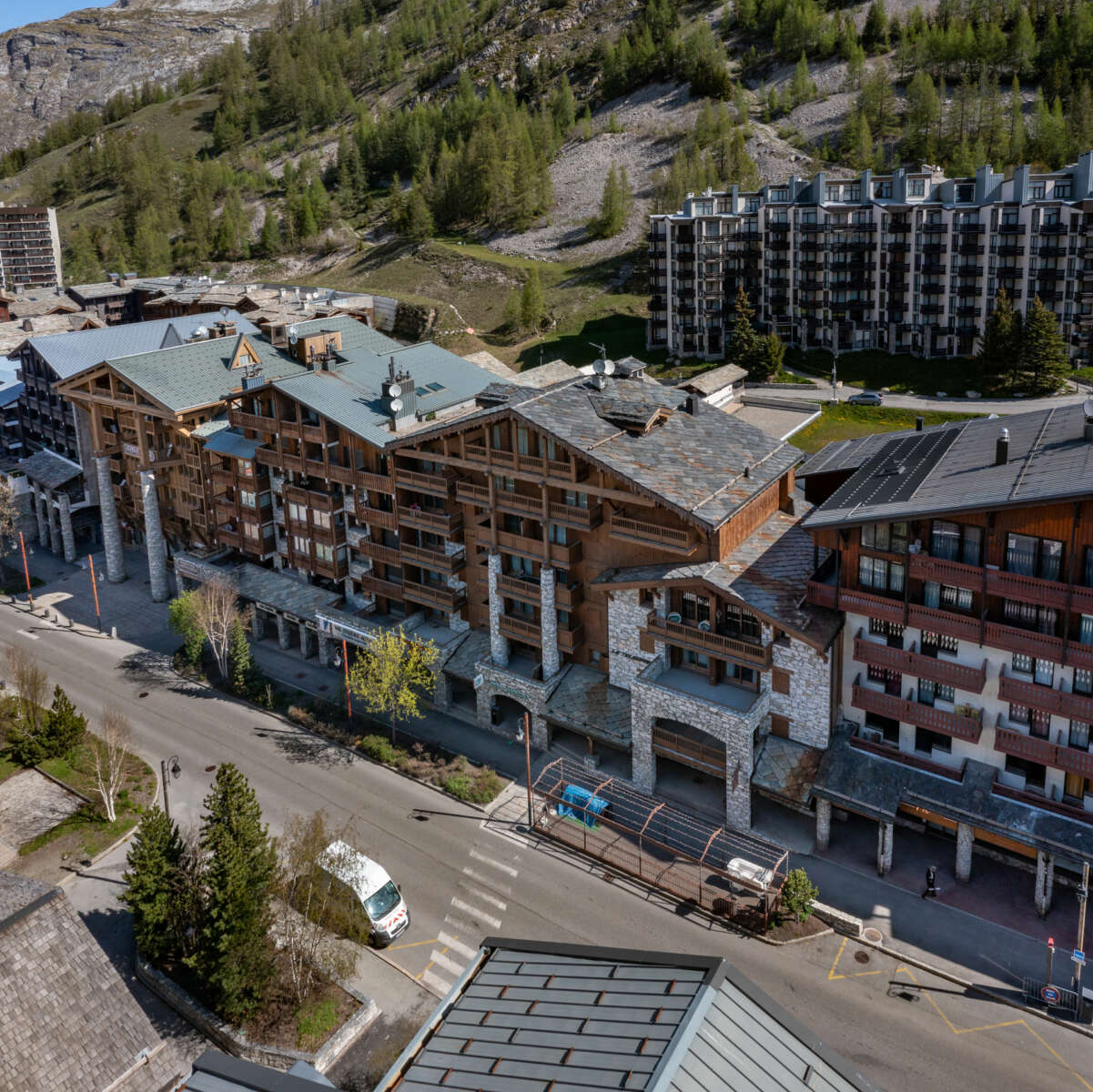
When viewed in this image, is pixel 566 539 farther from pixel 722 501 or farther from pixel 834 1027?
pixel 834 1027

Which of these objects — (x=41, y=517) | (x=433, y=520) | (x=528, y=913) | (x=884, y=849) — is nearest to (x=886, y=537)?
(x=884, y=849)

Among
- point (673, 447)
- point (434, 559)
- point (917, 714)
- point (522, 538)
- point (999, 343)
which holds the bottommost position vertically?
point (917, 714)

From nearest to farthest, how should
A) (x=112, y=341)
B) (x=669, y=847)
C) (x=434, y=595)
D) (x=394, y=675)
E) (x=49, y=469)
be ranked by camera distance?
(x=669, y=847) < (x=394, y=675) < (x=434, y=595) < (x=49, y=469) < (x=112, y=341)

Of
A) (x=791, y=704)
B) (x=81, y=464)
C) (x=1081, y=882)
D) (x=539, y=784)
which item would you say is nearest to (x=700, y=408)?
(x=791, y=704)

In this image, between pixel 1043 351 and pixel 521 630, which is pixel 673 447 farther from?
pixel 1043 351

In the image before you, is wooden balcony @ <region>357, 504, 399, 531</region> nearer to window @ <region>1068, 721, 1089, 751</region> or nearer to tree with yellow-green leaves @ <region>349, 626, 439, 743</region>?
tree with yellow-green leaves @ <region>349, 626, 439, 743</region>

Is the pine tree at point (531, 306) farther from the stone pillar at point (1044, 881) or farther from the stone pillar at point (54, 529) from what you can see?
the stone pillar at point (1044, 881)

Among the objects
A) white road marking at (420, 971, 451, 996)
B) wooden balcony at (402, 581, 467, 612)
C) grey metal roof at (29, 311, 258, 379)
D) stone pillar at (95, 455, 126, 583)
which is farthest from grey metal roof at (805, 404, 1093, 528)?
grey metal roof at (29, 311, 258, 379)
